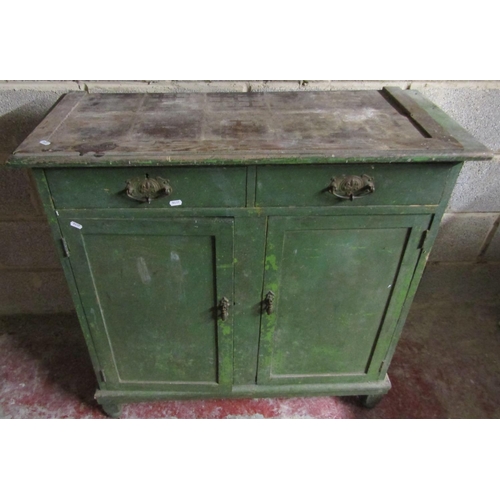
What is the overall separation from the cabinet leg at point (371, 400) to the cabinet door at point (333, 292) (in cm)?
13

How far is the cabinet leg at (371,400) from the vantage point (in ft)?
5.65

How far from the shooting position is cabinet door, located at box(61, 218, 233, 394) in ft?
4.09

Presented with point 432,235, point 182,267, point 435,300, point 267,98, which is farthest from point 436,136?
point 435,300

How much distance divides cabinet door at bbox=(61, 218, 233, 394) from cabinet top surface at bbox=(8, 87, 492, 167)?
8.4 inches

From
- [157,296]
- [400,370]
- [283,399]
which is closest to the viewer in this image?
[157,296]

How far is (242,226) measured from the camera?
4.09 feet

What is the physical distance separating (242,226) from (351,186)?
0.35 m

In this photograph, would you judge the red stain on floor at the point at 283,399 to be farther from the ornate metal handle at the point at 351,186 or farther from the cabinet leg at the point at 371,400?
the ornate metal handle at the point at 351,186

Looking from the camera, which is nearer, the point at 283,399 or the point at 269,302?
the point at 269,302

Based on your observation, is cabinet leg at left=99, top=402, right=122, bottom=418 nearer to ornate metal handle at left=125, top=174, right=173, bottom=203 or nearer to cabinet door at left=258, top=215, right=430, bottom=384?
cabinet door at left=258, top=215, right=430, bottom=384

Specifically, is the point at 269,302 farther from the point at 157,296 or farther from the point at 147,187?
the point at 147,187

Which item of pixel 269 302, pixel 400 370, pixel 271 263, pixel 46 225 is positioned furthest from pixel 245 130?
pixel 400 370

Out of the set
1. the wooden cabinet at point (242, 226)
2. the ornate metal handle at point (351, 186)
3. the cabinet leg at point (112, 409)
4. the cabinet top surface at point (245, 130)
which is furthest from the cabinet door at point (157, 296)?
the ornate metal handle at point (351, 186)

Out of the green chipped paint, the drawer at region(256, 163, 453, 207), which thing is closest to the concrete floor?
the green chipped paint
